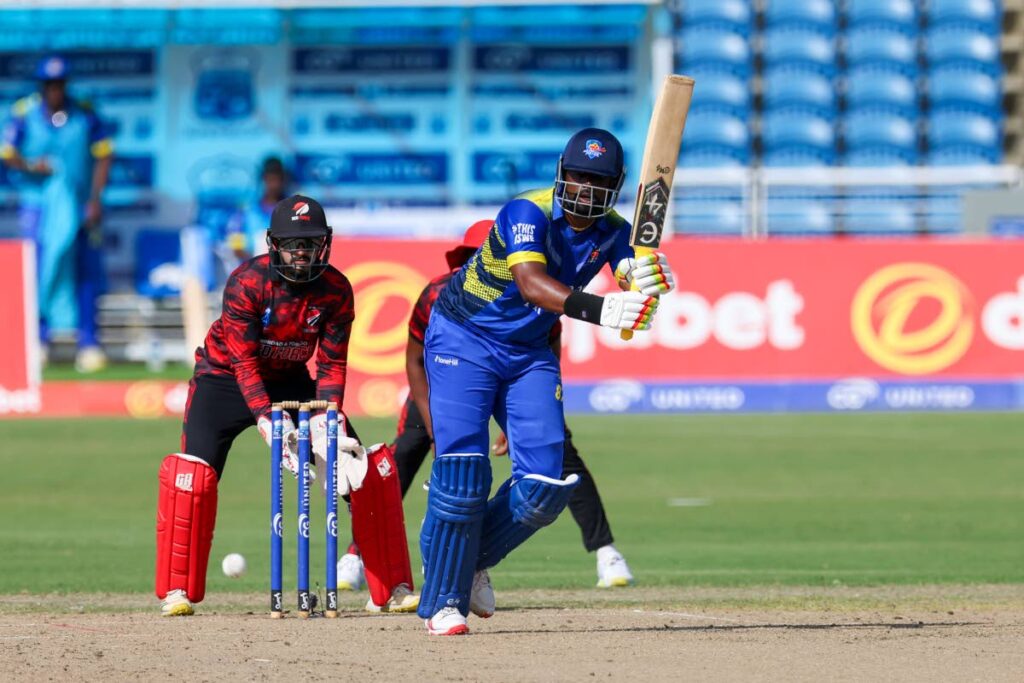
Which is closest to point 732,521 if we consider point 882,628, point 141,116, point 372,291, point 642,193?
point 882,628

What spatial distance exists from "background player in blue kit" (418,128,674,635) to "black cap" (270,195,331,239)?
0.95m

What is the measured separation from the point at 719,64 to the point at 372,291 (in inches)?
432

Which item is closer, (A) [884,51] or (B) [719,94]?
(B) [719,94]

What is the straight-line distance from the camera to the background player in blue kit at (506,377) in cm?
746

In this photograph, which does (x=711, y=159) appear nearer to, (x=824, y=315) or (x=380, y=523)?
(x=824, y=315)

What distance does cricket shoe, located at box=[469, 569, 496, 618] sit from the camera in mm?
8008

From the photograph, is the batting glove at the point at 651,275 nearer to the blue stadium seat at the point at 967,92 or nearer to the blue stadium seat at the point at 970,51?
the blue stadium seat at the point at 967,92

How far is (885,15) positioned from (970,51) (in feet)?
4.76

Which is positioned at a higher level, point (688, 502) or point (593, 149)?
point (593, 149)

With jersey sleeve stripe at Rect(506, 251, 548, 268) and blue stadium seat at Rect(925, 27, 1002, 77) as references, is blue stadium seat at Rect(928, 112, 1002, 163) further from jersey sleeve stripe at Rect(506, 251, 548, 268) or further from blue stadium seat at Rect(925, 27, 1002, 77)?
jersey sleeve stripe at Rect(506, 251, 548, 268)

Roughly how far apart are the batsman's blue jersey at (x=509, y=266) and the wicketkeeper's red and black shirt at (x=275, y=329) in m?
1.03

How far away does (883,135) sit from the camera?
28.0 m

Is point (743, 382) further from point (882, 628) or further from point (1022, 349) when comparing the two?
point (882, 628)

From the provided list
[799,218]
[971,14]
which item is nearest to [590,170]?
[799,218]
